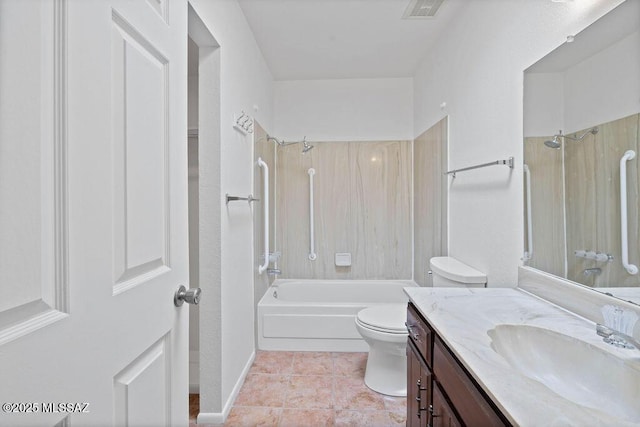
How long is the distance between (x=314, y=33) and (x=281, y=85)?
1.03 m

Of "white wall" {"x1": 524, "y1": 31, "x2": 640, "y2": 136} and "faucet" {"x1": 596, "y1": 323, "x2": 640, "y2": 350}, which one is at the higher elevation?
"white wall" {"x1": 524, "y1": 31, "x2": 640, "y2": 136}

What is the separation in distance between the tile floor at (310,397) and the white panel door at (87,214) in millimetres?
1185

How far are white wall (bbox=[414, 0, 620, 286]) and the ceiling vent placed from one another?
0.19m

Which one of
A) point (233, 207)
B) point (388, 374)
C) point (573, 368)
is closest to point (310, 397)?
point (388, 374)

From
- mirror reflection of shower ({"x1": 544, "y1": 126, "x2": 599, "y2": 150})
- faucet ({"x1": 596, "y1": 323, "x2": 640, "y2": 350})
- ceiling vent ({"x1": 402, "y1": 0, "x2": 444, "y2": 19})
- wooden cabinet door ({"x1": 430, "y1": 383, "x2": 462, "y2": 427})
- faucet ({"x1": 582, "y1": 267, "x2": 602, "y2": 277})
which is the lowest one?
wooden cabinet door ({"x1": 430, "y1": 383, "x2": 462, "y2": 427})

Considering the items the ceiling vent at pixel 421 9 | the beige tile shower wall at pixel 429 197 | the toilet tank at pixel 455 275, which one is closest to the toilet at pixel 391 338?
the toilet tank at pixel 455 275

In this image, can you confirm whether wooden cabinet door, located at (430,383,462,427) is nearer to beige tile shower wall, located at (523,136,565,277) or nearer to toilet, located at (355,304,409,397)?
beige tile shower wall, located at (523,136,565,277)

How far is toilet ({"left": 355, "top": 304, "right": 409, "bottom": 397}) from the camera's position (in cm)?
197

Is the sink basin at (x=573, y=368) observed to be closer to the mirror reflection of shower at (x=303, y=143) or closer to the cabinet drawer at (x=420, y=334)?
the cabinet drawer at (x=420, y=334)

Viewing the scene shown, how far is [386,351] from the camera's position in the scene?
2059 mm

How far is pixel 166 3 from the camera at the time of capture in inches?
33.3

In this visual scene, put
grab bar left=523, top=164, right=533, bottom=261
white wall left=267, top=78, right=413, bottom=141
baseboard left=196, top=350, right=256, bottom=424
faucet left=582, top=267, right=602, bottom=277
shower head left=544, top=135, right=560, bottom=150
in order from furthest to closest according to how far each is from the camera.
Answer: white wall left=267, top=78, right=413, bottom=141
baseboard left=196, top=350, right=256, bottom=424
grab bar left=523, top=164, right=533, bottom=261
shower head left=544, top=135, right=560, bottom=150
faucet left=582, top=267, right=602, bottom=277

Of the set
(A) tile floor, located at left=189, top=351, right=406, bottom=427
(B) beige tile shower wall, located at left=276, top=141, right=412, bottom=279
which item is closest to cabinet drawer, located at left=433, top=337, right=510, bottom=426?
(A) tile floor, located at left=189, top=351, right=406, bottom=427

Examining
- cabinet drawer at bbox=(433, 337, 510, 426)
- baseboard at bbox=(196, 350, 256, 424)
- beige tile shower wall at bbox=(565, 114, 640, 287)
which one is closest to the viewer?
cabinet drawer at bbox=(433, 337, 510, 426)
